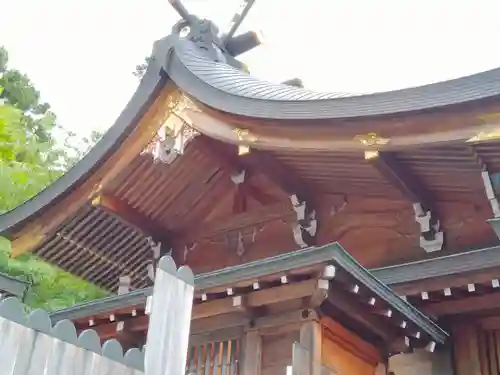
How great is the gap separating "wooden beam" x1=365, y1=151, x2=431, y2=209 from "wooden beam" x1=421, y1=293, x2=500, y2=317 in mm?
1050

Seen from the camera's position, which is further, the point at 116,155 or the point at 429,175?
the point at 116,155

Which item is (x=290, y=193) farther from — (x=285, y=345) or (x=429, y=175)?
(x=285, y=345)

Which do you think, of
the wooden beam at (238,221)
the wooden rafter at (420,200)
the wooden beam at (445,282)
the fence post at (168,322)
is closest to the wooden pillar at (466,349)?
the wooden beam at (445,282)

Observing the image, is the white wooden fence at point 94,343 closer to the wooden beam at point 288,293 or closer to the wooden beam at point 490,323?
the wooden beam at point 288,293

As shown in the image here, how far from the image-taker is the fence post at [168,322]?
2.64m

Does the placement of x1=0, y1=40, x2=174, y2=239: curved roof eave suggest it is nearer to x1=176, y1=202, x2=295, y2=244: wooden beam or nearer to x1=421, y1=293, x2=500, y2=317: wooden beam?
x1=176, y1=202, x2=295, y2=244: wooden beam

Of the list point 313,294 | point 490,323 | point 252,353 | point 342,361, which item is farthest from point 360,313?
point 490,323

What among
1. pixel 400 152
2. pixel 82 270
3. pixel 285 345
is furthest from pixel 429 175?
pixel 82 270

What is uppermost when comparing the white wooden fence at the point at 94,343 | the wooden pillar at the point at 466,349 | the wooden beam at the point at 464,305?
the wooden beam at the point at 464,305

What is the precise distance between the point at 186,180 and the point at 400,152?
2.94 meters

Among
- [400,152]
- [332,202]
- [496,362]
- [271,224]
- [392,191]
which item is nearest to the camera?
[496,362]

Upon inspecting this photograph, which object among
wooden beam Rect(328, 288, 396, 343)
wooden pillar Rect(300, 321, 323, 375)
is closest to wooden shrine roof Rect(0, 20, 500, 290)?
wooden beam Rect(328, 288, 396, 343)

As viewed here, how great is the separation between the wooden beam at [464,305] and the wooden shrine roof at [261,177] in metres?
0.68

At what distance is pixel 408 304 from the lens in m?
4.64
